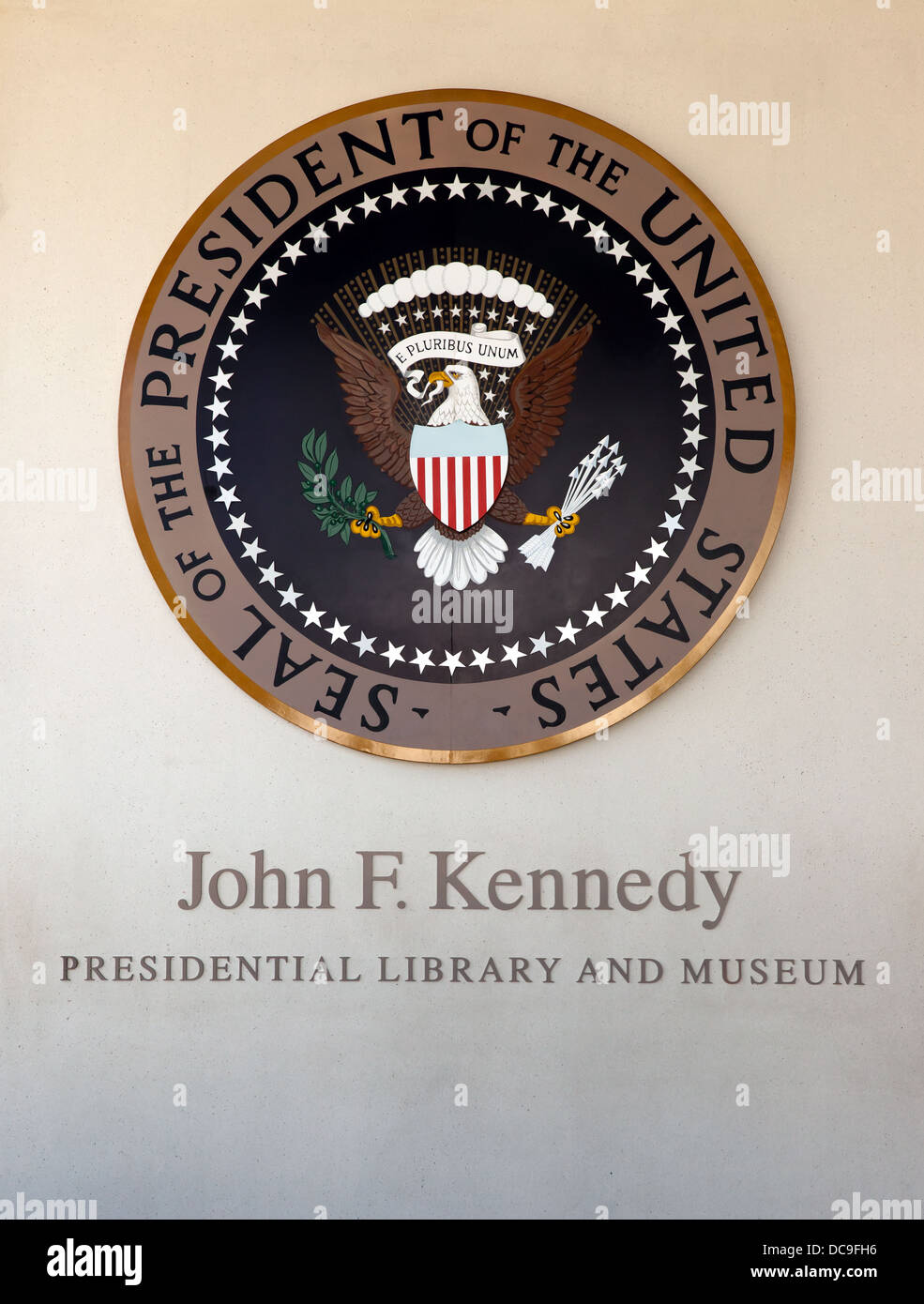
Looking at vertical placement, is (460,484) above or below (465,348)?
below

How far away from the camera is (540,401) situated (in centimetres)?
252

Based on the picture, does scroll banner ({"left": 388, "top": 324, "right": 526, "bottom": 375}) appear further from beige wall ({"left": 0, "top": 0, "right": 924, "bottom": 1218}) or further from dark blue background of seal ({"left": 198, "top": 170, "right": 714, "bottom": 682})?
beige wall ({"left": 0, "top": 0, "right": 924, "bottom": 1218})

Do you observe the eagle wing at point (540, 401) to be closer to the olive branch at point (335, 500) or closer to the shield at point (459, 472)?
the shield at point (459, 472)

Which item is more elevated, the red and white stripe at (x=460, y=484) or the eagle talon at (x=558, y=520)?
the red and white stripe at (x=460, y=484)

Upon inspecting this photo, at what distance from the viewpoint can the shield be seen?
2.53 metres

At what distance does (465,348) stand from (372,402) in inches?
9.7

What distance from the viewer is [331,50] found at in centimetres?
257

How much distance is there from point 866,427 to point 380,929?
63.2 inches

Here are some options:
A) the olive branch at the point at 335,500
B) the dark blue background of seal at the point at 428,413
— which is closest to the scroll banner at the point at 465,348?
the dark blue background of seal at the point at 428,413

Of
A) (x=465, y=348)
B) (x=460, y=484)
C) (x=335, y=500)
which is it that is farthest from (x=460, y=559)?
(x=465, y=348)

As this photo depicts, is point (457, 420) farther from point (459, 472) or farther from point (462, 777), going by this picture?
point (462, 777)

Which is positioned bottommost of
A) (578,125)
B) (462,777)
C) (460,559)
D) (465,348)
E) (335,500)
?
(462,777)

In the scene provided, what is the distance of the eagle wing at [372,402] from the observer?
2.53 metres

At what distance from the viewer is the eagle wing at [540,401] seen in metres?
Result: 2.52
